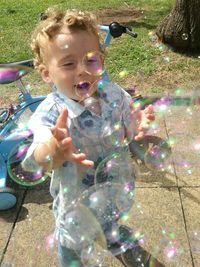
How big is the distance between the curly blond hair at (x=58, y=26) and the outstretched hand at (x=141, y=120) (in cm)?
48

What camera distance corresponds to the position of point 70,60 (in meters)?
2.12

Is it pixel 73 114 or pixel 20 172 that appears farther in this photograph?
pixel 20 172

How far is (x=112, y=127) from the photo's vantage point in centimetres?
238

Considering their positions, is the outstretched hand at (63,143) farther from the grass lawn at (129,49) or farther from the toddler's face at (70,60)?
the grass lawn at (129,49)

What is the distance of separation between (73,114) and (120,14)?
6.52m

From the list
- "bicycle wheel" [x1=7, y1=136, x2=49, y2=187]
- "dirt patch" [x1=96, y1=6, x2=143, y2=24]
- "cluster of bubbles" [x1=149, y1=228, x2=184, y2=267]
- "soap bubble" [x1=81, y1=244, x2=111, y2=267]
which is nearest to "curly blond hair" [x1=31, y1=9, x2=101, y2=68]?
"bicycle wheel" [x1=7, y1=136, x2=49, y2=187]

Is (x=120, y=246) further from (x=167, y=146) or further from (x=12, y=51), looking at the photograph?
(x=12, y=51)

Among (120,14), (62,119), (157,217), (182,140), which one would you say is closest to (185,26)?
(120,14)

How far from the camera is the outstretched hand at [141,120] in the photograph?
7.66ft

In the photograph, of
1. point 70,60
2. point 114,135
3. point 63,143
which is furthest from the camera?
point 114,135

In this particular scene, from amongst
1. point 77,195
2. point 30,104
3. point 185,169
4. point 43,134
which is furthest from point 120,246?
point 30,104

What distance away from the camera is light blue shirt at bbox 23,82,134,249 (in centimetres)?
228

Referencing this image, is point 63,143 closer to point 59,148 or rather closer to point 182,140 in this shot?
point 59,148

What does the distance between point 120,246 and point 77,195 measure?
0.48 m
